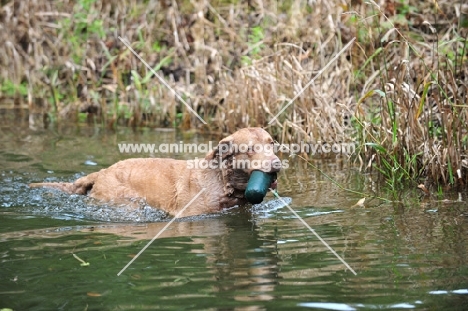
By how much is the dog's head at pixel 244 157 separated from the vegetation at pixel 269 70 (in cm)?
137

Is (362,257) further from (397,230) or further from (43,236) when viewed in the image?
(43,236)

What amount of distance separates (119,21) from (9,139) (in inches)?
210

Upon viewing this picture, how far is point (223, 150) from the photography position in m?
7.79

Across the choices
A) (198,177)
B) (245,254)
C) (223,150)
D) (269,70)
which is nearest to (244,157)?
(223,150)

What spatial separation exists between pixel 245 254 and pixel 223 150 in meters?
1.91

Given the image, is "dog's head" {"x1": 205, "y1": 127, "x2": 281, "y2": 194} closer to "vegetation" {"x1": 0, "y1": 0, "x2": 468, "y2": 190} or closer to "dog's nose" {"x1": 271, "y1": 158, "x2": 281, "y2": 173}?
"dog's nose" {"x1": 271, "y1": 158, "x2": 281, "y2": 173}

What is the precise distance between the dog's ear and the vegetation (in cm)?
160

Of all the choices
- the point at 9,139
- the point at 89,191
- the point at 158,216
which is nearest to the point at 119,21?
the point at 9,139

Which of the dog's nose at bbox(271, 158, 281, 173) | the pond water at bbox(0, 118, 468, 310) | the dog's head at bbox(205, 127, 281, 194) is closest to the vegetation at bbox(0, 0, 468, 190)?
the pond water at bbox(0, 118, 468, 310)

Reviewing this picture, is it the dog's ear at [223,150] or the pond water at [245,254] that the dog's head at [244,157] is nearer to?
the dog's ear at [223,150]

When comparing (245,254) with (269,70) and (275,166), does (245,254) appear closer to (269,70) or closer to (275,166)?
(275,166)

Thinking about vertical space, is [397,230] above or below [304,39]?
below

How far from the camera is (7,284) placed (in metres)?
5.26

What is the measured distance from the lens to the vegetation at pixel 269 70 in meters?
8.61
